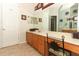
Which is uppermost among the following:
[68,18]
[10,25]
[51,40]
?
[68,18]

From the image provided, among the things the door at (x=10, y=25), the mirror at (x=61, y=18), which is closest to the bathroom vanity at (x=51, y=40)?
the mirror at (x=61, y=18)

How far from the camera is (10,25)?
4594 mm

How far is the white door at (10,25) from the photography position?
14.5 ft

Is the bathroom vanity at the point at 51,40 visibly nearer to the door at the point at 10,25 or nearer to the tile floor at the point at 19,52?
the tile floor at the point at 19,52

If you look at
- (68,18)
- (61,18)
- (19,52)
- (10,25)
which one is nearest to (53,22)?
(61,18)

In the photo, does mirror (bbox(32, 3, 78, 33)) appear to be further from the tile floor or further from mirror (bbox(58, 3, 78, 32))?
the tile floor

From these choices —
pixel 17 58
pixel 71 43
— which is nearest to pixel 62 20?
pixel 71 43

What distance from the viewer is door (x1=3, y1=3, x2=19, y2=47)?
441cm

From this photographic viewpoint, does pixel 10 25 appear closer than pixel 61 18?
No

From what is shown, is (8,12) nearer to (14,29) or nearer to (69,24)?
(14,29)

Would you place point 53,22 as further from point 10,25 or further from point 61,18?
point 10,25

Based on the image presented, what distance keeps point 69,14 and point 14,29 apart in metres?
2.45

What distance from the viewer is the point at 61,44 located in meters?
2.35

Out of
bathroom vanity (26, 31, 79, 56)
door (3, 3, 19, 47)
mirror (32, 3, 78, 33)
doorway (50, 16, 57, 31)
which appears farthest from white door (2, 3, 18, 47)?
doorway (50, 16, 57, 31)
